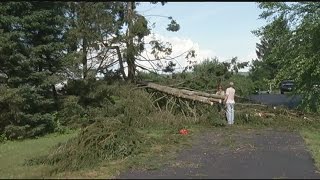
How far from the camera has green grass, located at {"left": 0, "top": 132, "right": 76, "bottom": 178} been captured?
10.5 meters

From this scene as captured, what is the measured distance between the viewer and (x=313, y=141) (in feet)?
47.8

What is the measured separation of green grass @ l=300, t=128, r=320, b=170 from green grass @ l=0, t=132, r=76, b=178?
606cm

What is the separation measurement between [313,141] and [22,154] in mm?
8205

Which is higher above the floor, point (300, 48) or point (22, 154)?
point (300, 48)

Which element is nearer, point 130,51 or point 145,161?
point 145,161

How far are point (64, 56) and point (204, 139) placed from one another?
23.4 ft

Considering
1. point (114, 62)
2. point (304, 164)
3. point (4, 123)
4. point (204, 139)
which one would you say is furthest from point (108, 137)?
point (114, 62)

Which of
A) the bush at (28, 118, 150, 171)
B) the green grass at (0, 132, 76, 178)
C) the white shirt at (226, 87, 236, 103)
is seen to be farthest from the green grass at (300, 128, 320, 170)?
the green grass at (0, 132, 76, 178)

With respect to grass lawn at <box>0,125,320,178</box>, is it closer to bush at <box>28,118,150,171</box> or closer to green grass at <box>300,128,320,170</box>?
green grass at <box>300,128,320,170</box>

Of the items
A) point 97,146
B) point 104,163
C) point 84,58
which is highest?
point 84,58

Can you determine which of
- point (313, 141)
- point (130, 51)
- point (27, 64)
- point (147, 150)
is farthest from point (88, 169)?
point (130, 51)

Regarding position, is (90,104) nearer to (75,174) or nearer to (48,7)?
(48,7)

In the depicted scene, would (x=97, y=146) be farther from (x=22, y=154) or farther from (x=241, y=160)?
(x=241, y=160)

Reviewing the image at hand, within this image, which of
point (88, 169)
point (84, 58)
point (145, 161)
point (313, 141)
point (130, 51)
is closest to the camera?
point (88, 169)
